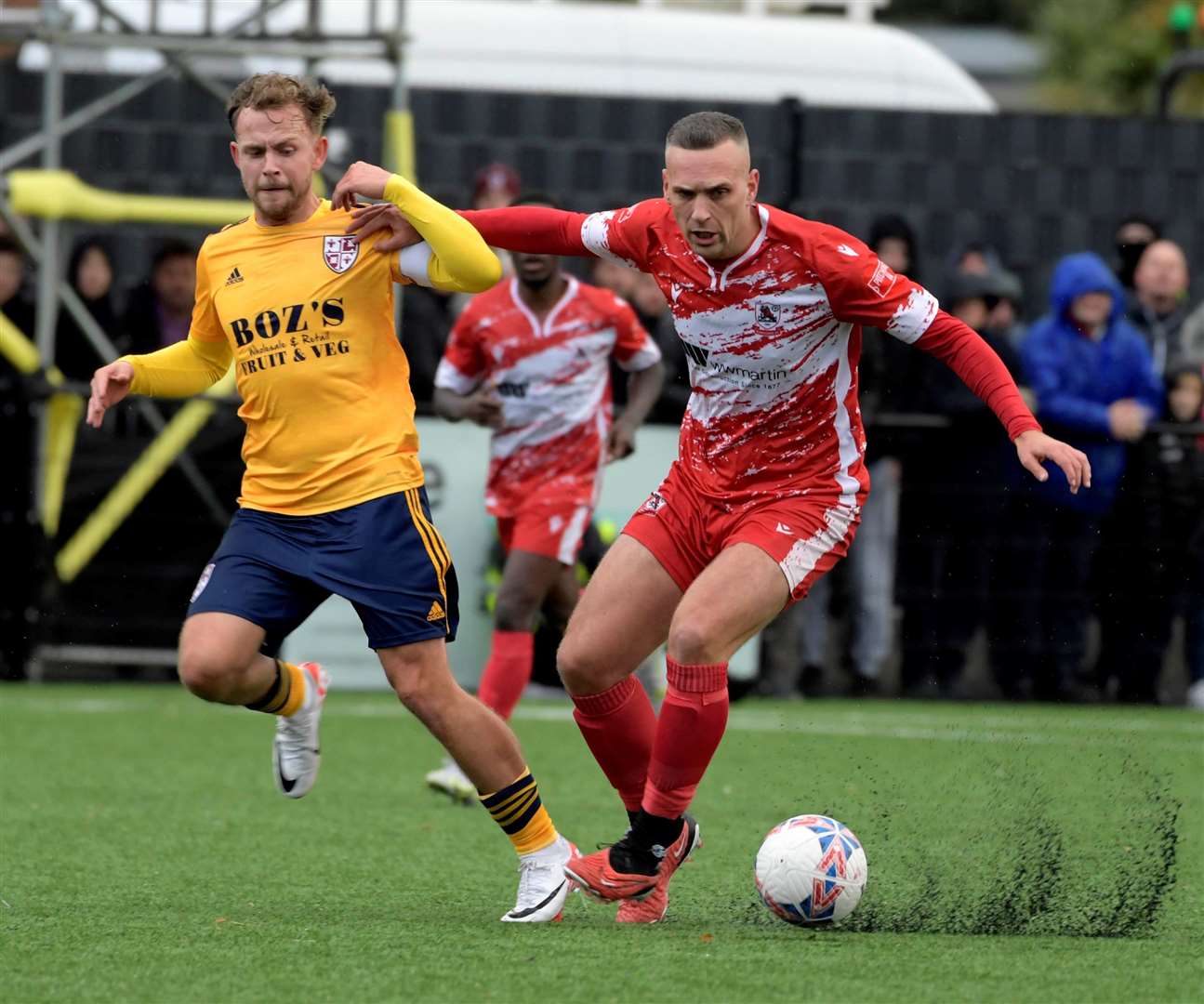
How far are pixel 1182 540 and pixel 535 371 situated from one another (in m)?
4.43

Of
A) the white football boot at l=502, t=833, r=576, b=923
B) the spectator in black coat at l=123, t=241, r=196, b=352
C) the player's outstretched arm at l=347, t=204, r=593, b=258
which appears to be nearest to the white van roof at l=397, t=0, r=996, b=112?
the spectator in black coat at l=123, t=241, r=196, b=352

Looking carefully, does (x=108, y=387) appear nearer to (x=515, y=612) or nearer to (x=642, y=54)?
(x=515, y=612)

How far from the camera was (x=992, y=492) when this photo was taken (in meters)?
11.7

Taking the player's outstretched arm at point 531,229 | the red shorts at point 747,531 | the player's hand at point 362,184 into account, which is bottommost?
the red shorts at point 747,531

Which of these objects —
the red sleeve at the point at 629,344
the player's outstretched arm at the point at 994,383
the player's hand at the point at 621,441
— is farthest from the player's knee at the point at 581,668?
the red sleeve at the point at 629,344

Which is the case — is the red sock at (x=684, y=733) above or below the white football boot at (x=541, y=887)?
above

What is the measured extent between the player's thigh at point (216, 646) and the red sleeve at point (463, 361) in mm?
3343

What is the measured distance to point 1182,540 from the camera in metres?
11.8

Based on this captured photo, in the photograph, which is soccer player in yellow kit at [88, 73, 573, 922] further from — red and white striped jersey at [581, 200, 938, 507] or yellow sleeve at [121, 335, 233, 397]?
red and white striped jersey at [581, 200, 938, 507]

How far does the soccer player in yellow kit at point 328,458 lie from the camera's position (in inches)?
229

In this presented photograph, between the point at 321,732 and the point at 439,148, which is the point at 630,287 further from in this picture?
the point at 321,732

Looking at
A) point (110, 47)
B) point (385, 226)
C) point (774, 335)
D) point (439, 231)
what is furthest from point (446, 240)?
point (110, 47)

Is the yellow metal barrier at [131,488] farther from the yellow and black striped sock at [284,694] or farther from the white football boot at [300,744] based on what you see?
the yellow and black striped sock at [284,694]

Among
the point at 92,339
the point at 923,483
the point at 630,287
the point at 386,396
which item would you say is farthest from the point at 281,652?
the point at 386,396
